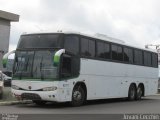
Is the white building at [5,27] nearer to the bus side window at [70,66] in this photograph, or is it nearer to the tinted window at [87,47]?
the tinted window at [87,47]

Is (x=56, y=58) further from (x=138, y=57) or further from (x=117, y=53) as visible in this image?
(x=138, y=57)

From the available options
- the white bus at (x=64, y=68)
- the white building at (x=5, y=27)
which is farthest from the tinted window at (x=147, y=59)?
the white building at (x=5, y=27)

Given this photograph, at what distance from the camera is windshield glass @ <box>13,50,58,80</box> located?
19.3 metres

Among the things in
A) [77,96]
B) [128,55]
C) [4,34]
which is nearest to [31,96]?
[77,96]

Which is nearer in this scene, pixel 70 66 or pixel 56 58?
pixel 56 58

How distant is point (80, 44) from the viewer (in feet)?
68.6

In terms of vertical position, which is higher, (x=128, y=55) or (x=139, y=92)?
(x=128, y=55)

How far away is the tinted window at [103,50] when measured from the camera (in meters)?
22.8

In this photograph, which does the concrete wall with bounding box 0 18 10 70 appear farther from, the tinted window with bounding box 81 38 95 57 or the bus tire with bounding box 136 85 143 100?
the tinted window with bounding box 81 38 95 57

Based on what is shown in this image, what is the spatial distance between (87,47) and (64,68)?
242 centimetres

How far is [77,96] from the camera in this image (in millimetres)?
20766

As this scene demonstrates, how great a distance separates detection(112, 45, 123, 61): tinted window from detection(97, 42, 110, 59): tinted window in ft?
2.32

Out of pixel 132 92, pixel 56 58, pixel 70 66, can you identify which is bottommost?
pixel 132 92

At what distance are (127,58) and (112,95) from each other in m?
2.89
